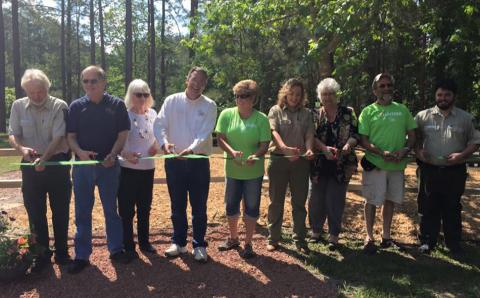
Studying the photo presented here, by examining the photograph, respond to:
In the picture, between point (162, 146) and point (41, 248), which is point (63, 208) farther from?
point (162, 146)

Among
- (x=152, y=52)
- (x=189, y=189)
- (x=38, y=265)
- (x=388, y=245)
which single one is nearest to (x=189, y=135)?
(x=189, y=189)

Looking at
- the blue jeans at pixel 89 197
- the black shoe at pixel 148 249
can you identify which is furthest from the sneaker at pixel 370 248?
the blue jeans at pixel 89 197

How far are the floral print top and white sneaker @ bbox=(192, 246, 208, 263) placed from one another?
1.54 meters

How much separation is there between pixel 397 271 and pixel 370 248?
525 millimetres

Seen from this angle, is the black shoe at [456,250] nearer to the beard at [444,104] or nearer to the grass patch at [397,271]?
the grass patch at [397,271]

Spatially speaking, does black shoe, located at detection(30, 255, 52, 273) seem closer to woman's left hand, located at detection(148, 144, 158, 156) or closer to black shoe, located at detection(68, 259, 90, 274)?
black shoe, located at detection(68, 259, 90, 274)

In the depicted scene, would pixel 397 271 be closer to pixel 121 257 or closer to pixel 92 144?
pixel 121 257

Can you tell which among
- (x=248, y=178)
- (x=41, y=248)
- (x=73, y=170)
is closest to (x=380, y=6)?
(x=248, y=178)

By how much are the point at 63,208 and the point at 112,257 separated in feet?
2.29

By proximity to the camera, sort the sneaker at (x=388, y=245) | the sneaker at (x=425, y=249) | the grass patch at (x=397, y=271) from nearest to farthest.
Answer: the grass patch at (x=397, y=271) → the sneaker at (x=425, y=249) → the sneaker at (x=388, y=245)

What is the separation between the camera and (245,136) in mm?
4523

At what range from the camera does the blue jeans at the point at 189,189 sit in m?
4.45

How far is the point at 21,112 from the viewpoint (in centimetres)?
414

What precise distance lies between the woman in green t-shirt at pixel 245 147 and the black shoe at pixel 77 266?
1525mm
